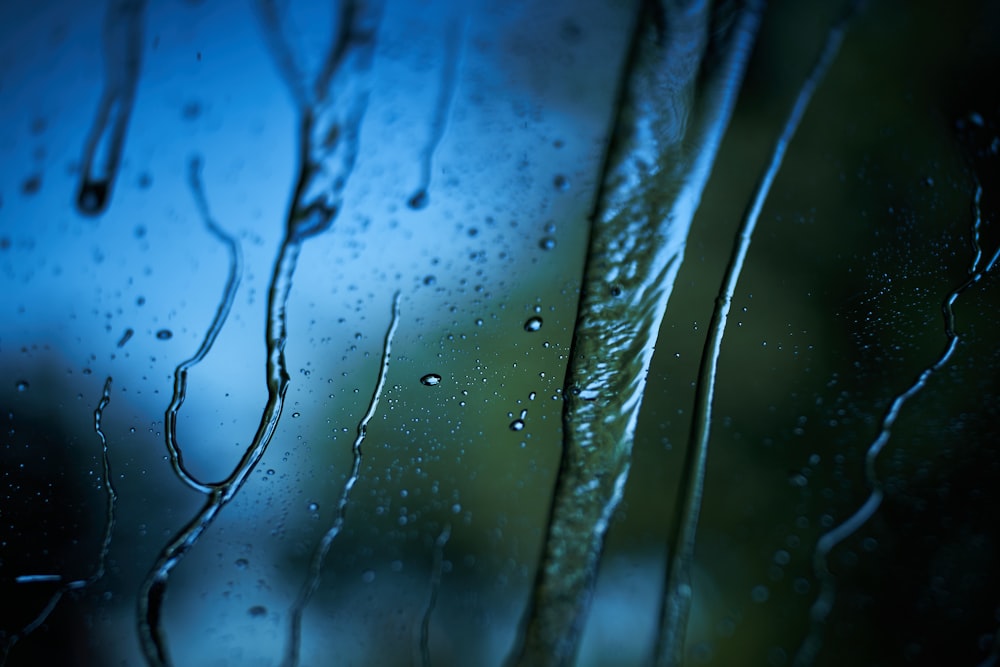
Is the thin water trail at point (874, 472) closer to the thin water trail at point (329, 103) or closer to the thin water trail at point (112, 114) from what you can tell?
the thin water trail at point (329, 103)

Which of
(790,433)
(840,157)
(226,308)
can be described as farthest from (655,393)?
(226,308)

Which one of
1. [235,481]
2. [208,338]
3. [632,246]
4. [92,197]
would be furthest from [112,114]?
[632,246]

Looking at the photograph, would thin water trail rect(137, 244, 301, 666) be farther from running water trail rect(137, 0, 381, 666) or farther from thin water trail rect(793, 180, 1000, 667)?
thin water trail rect(793, 180, 1000, 667)

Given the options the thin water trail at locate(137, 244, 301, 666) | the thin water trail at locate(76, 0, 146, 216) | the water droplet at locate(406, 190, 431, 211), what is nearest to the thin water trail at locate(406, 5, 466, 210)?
the water droplet at locate(406, 190, 431, 211)

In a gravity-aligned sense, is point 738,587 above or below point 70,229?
below

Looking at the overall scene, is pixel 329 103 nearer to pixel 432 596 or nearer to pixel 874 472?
pixel 432 596

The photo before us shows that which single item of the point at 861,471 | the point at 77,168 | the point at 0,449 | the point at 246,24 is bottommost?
the point at 0,449

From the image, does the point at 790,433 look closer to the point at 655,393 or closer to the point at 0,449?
the point at 655,393
